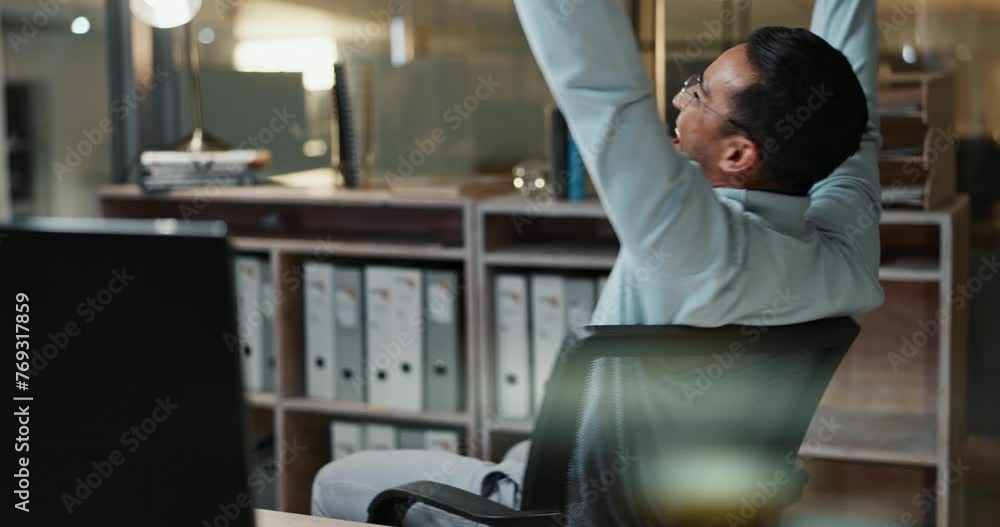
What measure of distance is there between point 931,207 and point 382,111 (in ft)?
5.32

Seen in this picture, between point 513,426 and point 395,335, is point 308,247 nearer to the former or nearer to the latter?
point 395,335

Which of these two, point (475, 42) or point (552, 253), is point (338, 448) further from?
point (475, 42)

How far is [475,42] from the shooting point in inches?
138

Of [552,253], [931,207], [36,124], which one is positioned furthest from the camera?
[36,124]

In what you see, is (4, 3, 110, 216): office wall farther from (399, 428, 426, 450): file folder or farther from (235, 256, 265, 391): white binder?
(399, 428, 426, 450): file folder

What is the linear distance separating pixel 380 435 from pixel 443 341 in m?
0.37

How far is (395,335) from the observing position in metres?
3.29

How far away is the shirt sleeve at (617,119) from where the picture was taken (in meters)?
1.18

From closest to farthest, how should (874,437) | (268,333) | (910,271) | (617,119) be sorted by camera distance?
1. (617,119)
2. (910,271)
3. (874,437)
4. (268,333)

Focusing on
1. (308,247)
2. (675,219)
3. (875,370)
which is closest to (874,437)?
(875,370)

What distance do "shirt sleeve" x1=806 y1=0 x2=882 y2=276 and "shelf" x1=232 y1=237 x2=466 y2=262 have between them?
148 cm

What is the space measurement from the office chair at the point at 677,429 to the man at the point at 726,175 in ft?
0.18

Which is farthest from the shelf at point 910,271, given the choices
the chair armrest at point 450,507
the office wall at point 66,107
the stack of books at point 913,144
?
the office wall at point 66,107

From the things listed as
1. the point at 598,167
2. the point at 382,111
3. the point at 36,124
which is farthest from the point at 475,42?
the point at 598,167
